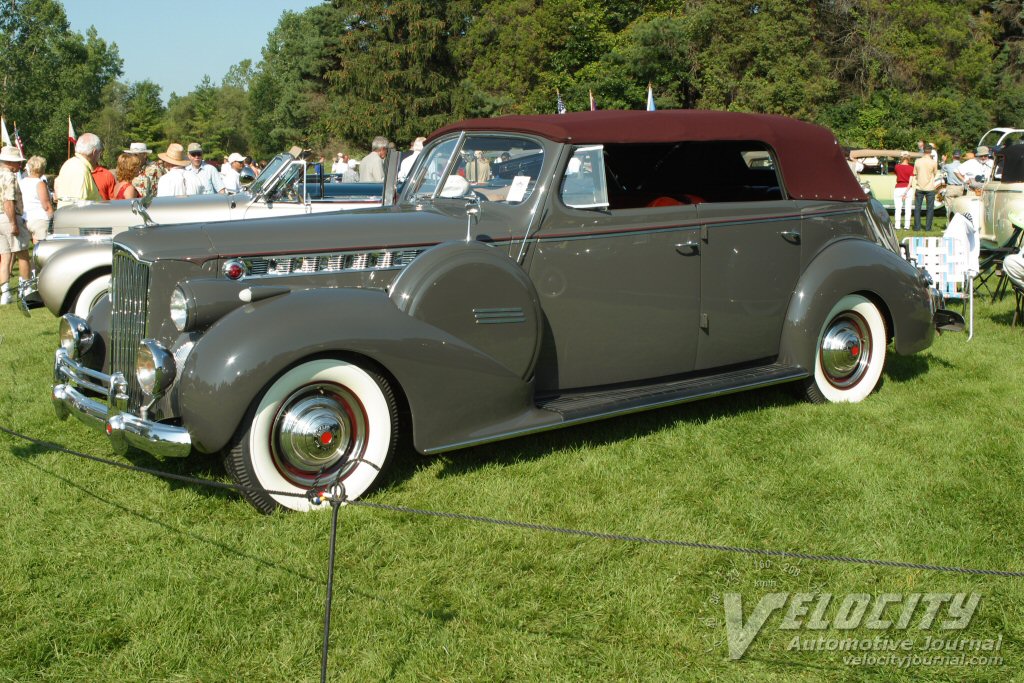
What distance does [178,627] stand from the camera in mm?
3283

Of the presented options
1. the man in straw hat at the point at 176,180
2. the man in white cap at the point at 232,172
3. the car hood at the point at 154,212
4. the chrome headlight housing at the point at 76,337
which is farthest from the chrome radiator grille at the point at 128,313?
the man in white cap at the point at 232,172

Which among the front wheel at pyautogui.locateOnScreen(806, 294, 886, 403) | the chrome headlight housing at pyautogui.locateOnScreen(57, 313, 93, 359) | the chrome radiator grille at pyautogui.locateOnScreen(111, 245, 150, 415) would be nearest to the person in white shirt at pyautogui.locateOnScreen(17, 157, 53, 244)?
the chrome headlight housing at pyautogui.locateOnScreen(57, 313, 93, 359)

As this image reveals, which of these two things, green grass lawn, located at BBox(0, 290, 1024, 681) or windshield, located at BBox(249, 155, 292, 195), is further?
windshield, located at BBox(249, 155, 292, 195)

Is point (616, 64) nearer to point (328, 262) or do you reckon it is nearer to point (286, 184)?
point (286, 184)

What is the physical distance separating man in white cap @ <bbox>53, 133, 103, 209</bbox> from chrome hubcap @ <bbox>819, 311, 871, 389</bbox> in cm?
831

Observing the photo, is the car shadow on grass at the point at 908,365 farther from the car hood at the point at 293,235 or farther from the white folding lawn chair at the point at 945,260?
the car hood at the point at 293,235

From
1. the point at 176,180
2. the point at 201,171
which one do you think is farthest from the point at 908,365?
the point at 201,171

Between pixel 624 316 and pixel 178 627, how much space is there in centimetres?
297

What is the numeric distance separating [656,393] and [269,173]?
531 centimetres

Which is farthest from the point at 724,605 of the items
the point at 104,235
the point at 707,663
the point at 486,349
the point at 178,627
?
the point at 104,235

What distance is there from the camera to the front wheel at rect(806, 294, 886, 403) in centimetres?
605

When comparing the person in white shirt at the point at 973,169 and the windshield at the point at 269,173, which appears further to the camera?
the person in white shirt at the point at 973,169

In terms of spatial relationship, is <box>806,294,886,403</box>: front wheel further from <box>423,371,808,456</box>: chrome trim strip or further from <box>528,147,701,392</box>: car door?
<box>528,147,701,392</box>: car door

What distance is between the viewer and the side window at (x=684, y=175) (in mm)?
6309
